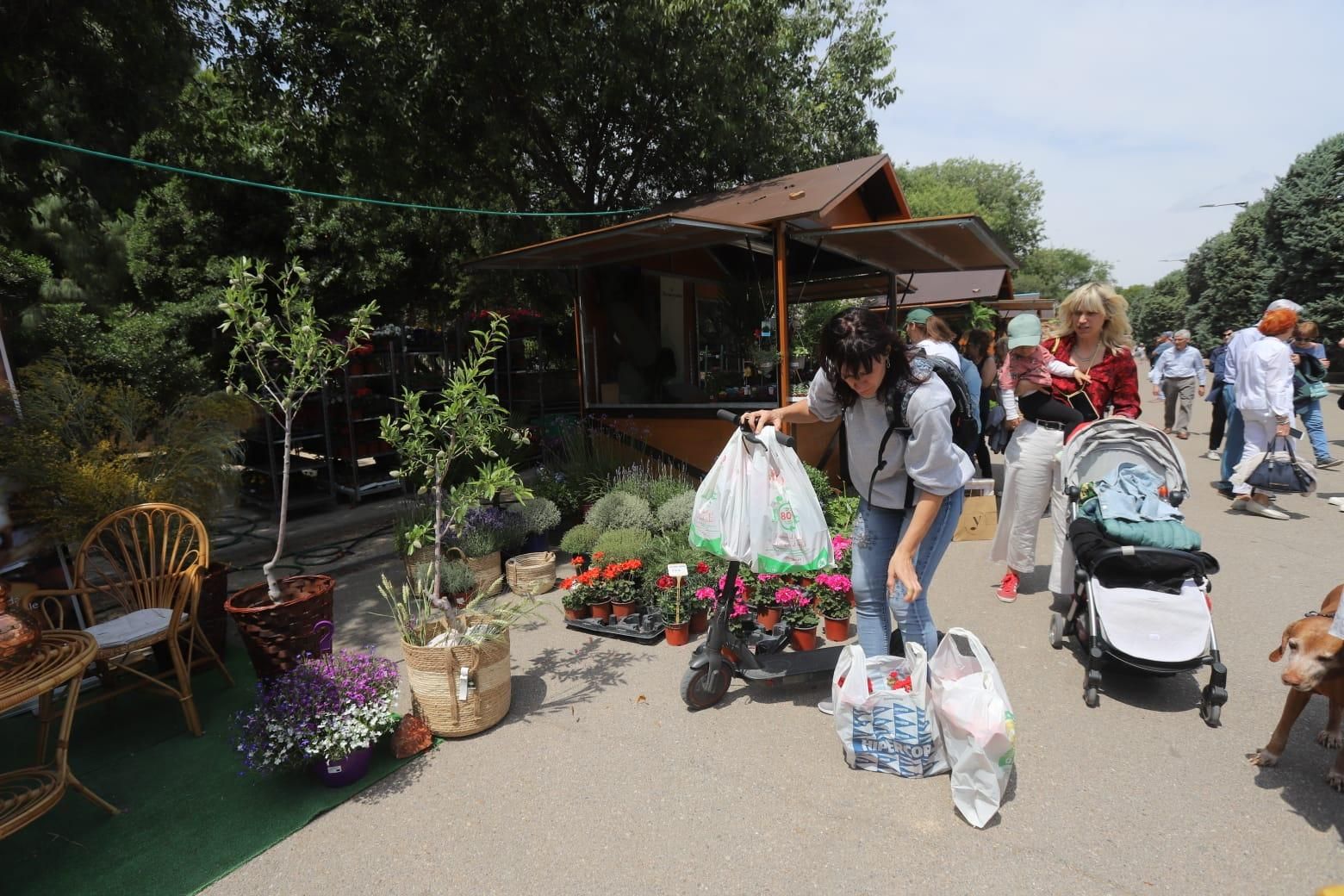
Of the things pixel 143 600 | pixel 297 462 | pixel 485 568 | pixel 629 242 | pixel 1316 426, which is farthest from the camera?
pixel 297 462

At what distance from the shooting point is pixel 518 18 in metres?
7.16

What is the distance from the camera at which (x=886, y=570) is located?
9.45 feet

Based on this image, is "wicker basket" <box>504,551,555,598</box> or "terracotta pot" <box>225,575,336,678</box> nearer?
"terracotta pot" <box>225,575,336,678</box>

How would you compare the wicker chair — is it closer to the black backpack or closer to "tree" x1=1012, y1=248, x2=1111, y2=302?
the black backpack

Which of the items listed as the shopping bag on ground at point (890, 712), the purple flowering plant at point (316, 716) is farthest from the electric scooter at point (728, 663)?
the purple flowering plant at point (316, 716)

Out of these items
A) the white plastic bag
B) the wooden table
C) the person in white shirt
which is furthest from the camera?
the person in white shirt

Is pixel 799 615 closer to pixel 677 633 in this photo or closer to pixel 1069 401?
pixel 677 633

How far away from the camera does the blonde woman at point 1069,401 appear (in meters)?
3.96

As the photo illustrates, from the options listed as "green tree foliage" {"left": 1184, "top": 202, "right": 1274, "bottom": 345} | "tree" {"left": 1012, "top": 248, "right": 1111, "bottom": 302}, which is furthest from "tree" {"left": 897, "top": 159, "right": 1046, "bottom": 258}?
"green tree foliage" {"left": 1184, "top": 202, "right": 1274, "bottom": 345}

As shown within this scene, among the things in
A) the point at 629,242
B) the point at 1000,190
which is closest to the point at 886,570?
the point at 629,242

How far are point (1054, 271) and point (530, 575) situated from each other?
2740 inches

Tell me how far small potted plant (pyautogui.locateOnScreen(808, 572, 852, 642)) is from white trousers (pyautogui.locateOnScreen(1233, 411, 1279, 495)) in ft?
16.5

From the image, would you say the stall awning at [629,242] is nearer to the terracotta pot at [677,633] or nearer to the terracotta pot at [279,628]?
the terracotta pot at [677,633]

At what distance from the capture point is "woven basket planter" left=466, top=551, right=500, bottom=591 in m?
4.88
